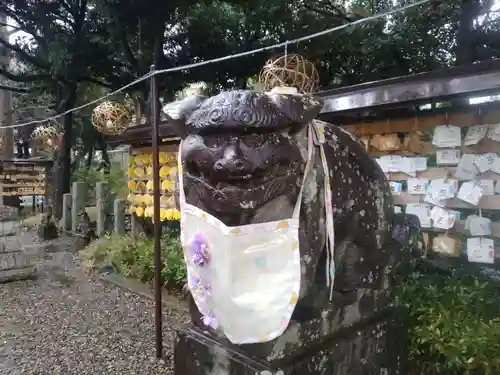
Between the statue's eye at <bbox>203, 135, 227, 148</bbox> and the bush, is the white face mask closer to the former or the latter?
the statue's eye at <bbox>203, 135, 227, 148</bbox>

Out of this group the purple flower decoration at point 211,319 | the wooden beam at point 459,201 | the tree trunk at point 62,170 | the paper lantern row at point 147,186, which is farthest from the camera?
the tree trunk at point 62,170

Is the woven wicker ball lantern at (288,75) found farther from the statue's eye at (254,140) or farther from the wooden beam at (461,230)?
the wooden beam at (461,230)

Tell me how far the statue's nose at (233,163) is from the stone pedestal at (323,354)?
1.06 m

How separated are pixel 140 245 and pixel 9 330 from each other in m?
2.65

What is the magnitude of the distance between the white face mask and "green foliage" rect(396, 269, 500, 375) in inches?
80.8

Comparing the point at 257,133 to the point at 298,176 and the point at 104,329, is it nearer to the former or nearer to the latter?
the point at 298,176

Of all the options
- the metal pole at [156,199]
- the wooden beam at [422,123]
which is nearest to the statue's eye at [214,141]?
the metal pole at [156,199]

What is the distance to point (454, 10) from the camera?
817cm

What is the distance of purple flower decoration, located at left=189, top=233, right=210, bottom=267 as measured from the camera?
6.70 feet

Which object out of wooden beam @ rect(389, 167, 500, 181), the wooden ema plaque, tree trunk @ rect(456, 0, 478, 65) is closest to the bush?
wooden beam @ rect(389, 167, 500, 181)

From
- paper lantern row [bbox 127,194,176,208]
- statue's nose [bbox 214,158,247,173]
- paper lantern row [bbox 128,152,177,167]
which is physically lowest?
paper lantern row [bbox 127,194,176,208]

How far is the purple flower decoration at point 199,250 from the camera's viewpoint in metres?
2.04

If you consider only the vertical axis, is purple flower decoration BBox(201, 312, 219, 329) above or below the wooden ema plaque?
below

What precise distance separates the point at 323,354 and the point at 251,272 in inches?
33.6
